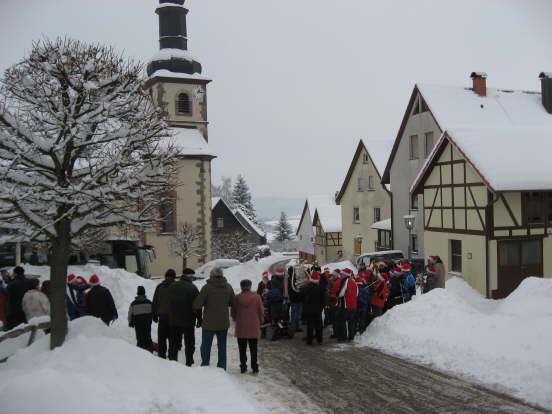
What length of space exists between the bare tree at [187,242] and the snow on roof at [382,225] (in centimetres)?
1257

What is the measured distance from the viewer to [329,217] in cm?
5397

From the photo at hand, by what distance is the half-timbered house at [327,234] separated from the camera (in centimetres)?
5191

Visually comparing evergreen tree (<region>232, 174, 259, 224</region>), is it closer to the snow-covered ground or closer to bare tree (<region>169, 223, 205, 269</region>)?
bare tree (<region>169, 223, 205, 269</region>)

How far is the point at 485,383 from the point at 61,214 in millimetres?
7231

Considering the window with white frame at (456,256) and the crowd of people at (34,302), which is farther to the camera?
the window with white frame at (456,256)

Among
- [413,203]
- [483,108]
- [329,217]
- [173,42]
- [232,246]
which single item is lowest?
[232,246]

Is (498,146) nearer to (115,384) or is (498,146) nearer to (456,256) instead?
(456,256)

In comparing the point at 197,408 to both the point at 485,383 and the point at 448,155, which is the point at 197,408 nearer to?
the point at 485,383

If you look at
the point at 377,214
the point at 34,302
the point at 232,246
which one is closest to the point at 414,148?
the point at 377,214

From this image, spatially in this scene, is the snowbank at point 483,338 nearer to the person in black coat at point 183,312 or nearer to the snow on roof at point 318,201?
the person in black coat at point 183,312

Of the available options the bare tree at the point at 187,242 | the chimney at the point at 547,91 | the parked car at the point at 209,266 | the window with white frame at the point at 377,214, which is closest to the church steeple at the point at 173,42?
the bare tree at the point at 187,242

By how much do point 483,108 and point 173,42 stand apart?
24.5 m

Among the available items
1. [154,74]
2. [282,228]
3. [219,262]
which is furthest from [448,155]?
[282,228]

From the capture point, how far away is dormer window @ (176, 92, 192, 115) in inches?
1705
